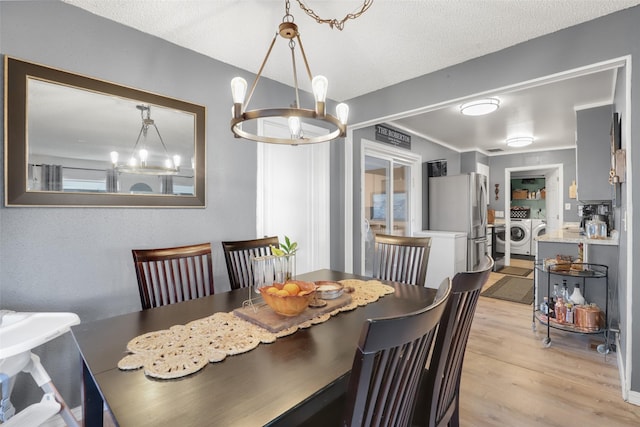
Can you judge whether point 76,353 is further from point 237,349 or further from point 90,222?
point 237,349

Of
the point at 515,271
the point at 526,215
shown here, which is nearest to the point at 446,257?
the point at 515,271

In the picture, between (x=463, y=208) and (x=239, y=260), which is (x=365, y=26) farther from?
(x=463, y=208)

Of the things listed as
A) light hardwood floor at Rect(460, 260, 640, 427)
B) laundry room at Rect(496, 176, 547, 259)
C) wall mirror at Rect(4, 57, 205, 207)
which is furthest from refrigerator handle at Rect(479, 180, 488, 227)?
wall mirror at Rect(4, 57, 205, 207)

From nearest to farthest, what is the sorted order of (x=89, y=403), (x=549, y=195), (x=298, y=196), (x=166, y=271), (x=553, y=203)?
(x=89, y=403), (x=166, y=271), (x=298, y=196), (x=553, y=203), (x=549, y=195)

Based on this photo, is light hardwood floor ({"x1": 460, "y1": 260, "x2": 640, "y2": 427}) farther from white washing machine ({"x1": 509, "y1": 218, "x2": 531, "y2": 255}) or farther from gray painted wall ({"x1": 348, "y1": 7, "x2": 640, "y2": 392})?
white washing machine ({"x1": 509, "y1": 218, "x2": 531, "y2": 255})

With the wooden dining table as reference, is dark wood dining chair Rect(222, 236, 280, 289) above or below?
above

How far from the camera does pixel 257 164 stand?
2746 mm

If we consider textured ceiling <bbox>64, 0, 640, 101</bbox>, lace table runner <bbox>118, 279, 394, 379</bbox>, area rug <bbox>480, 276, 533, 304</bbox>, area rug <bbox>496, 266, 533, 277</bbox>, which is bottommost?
area rug <bbox>480, 276, 533, 304</bbox>

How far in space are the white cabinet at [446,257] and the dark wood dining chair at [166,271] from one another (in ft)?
11.4

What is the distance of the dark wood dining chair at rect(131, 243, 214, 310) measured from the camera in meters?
1.62

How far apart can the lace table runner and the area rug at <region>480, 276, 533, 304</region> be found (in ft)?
12.5

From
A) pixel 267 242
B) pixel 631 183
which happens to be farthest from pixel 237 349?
pixel 631 183

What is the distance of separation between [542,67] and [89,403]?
3.29 metres

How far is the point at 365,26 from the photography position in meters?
2.04
